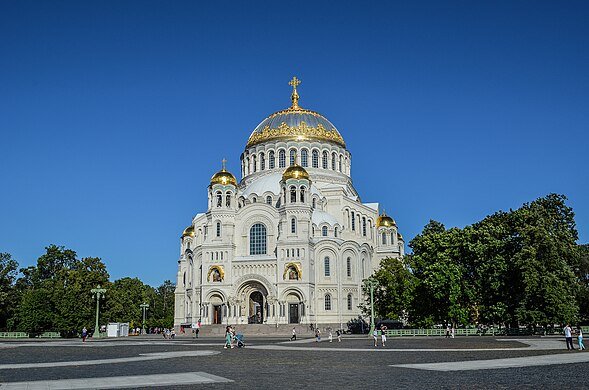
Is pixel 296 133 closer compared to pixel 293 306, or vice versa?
pixel 293 306

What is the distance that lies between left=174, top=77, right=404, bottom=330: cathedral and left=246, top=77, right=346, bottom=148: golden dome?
0.22 m

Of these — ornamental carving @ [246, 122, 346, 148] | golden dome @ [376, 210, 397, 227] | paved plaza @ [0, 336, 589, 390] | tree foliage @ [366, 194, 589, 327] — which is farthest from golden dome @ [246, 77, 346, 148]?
→ paved plaza @ [0, 336, 589, 390]

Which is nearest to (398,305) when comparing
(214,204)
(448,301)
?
(448,301)

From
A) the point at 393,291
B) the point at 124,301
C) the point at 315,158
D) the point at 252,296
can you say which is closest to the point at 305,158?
the point at 315,158

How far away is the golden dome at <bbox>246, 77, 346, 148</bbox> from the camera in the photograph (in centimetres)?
7531

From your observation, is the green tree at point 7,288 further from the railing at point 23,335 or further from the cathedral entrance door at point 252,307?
the cathedral entrance door at point 252,307

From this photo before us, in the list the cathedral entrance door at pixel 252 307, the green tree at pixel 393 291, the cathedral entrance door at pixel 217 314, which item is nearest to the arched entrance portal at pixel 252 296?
the cathedral entrance door at pixel 252 307

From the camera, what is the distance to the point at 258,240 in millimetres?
65188

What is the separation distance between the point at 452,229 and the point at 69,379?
39.0 m

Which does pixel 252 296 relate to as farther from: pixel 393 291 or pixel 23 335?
pixel 23 335

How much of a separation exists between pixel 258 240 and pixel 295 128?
56.2ft

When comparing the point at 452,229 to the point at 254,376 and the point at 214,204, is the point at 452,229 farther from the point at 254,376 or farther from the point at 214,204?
the point at 254,376

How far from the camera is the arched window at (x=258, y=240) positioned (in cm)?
6494

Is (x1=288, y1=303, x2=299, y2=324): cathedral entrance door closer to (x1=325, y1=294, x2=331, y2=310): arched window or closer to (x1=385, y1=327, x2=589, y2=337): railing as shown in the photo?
(x1=325, y1=294, x2=331, y2=310): arched window
